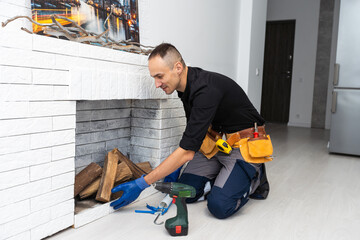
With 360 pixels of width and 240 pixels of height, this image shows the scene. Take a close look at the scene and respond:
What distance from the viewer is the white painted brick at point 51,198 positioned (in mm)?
1351

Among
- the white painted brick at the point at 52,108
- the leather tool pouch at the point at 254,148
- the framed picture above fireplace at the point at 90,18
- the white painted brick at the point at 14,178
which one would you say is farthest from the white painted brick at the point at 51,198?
the leather tool pouch at the point at 254,148

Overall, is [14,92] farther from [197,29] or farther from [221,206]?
[197,29]

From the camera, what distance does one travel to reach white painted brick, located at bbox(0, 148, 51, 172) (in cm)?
121

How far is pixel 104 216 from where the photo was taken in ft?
5.66

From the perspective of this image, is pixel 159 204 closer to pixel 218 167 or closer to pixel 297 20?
pixel 218 167

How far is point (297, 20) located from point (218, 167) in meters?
5.39

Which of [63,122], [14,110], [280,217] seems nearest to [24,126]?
[14,110]

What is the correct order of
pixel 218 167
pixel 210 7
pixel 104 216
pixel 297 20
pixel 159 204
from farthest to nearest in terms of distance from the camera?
1. pixel 297 20
2. pixel 210 7
3. pixel 218 167
4. pixel 159 204
5. pixel 104 216

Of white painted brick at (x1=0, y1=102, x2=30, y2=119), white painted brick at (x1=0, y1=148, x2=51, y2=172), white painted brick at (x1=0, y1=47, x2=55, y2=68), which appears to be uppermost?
white painted brick at (x1=0, y1=47, x2=55, y2=68)

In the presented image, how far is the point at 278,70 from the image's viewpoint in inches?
269

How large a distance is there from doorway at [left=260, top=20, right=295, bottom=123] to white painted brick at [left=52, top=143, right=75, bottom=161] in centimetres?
602

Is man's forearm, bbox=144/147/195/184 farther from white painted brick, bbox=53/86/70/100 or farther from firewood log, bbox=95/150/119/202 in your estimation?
white painted brick, bbox=53/86/70/100

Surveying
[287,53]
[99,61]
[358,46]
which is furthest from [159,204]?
[287,53]

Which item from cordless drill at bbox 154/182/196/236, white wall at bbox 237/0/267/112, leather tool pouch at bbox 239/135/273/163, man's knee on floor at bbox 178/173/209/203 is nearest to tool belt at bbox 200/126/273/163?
leather tool pouch at bbox 239/135/273/163
